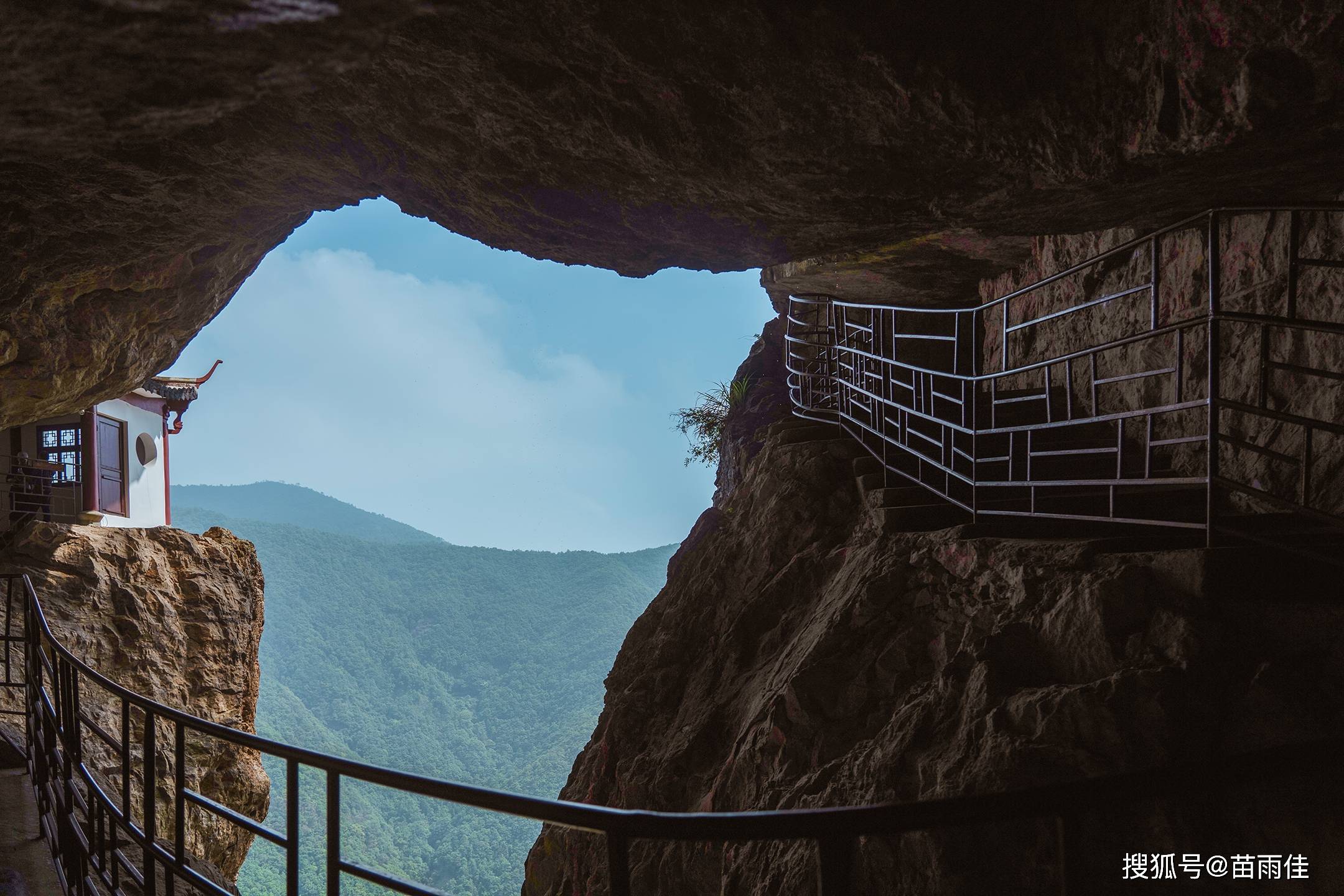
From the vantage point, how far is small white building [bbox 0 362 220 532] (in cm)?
1162

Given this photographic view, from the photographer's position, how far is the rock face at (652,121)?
1.75 meters

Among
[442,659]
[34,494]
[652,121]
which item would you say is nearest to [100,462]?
[34,494]

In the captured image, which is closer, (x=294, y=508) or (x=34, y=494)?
(x=34, y=494)

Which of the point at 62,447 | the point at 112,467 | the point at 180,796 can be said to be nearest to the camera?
the point at 180,796

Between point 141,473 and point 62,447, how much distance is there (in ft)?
4.97

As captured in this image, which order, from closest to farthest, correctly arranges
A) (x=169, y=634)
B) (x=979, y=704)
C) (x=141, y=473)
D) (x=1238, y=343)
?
(x=979, y=704) < (x=1238, y=343) < (x=169, y=634) < (x=141, y=473)

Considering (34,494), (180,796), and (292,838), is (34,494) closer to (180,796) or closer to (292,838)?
(180,796)

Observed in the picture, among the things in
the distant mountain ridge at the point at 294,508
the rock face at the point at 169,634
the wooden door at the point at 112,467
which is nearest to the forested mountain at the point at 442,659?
the distant mountain ridge at the point at 294,508

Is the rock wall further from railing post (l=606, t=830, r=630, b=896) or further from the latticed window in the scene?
the latticed window

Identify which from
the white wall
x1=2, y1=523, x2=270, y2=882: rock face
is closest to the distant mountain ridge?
the white wall

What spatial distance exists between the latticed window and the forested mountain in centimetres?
4104

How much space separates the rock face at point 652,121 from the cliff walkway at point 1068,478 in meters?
0.48

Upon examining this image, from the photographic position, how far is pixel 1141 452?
14.6 ft

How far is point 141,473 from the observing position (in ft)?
45.7
